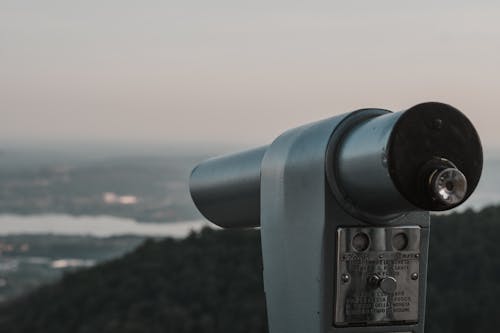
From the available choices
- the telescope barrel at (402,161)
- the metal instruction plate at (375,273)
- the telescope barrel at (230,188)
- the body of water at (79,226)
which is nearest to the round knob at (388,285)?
the metal instruction plate at (375,273)

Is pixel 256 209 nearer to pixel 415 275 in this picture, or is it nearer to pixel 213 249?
pixel 415 275

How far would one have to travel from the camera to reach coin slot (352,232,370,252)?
2.37 m

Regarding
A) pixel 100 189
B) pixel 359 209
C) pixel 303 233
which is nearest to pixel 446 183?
pixel 359 209

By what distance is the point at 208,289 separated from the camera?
25.5m

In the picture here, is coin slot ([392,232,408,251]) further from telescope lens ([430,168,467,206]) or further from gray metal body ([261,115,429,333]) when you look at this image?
telescope lens ([430,168,467,206])

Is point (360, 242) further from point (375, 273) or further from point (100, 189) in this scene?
point (100, 189)

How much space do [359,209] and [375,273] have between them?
165mm

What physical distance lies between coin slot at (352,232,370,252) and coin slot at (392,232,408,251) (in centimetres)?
7

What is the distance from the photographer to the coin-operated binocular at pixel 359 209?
215 centimetres

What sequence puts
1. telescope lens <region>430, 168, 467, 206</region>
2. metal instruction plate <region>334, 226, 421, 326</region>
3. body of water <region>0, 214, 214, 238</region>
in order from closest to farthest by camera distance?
telescope lens <region>430, 168, 467, 206</region> < metal instruction plate <region>334, 226, 421, 326</region> < body of water <region>0, 214, 214, 238</region>

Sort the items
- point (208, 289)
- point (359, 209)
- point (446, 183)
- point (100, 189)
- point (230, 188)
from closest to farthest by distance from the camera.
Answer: point (446, 183)
point (359, 209)
point (230, 188)
point (208, 289)
point (100, 189)

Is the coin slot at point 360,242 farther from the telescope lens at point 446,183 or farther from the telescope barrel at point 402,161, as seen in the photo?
the telescope lens at point 446,183

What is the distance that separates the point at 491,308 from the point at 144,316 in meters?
8.89

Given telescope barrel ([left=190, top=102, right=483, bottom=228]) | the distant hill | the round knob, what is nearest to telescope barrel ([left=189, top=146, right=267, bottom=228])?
telescope barrel ([left=190, top=102, right=483, bottom=228])
